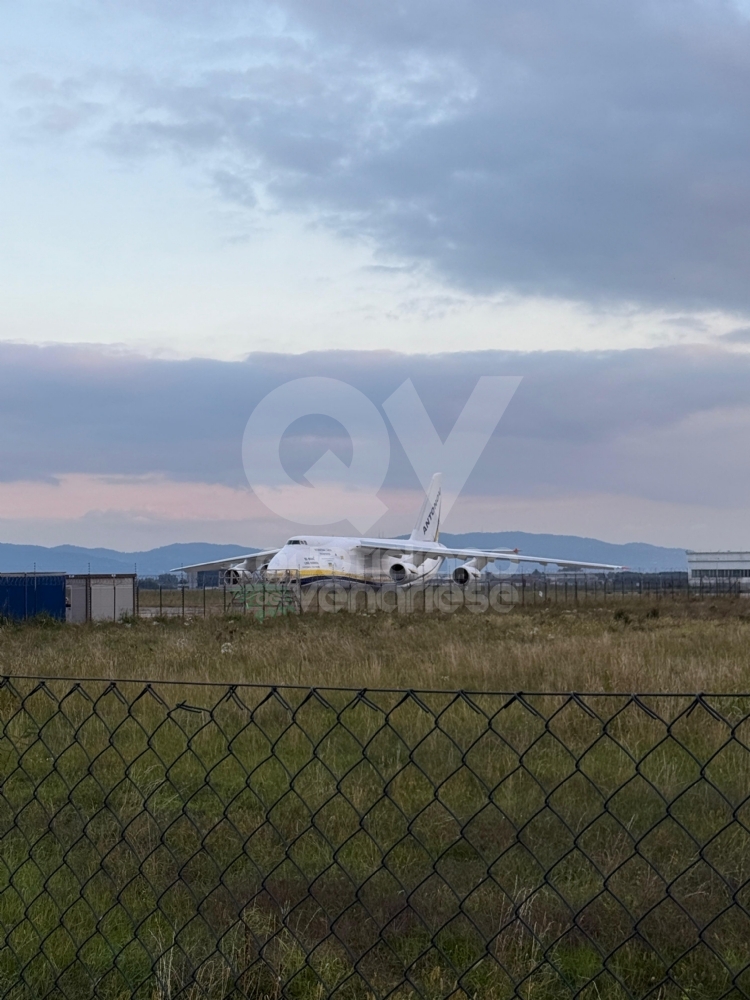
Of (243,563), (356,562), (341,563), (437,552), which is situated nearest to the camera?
(341,563)

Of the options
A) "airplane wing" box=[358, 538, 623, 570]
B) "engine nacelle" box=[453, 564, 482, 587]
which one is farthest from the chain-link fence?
"engine nacelle" box=[453, 564, 482, 587]

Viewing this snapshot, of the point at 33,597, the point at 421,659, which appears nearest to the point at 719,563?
the point at 33,597

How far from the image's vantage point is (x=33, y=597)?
31.4 meters

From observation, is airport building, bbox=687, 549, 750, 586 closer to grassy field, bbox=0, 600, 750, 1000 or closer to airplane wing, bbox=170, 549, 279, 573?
airplane wing, bbox=170, 549, 279, 573

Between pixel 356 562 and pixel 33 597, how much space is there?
69.6 feet

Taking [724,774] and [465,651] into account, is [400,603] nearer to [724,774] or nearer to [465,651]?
[465,651]

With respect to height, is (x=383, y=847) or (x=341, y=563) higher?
(x=341, y=563)

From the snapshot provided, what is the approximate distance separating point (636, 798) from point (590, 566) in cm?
4180

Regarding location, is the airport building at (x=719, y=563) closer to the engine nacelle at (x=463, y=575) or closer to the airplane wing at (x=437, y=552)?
the airplane wing at (x=437, y=552)

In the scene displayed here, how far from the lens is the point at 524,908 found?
4.08 metres

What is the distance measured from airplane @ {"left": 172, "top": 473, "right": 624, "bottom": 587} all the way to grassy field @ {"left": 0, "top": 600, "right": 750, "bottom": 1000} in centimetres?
3152

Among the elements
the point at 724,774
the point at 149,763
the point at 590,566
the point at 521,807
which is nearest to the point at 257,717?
the point at 149,763

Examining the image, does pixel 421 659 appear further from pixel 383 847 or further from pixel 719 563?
pixel 719 563

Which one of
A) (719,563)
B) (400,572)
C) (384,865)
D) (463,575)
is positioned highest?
(384,865)
